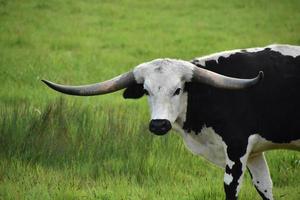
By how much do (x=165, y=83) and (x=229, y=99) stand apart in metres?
0.60

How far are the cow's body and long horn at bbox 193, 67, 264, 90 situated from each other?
17 cm

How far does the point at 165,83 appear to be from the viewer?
5191mm

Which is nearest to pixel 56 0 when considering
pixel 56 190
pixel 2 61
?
pixel 2 61

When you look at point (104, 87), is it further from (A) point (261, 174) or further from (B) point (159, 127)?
(A) point (261, 174)

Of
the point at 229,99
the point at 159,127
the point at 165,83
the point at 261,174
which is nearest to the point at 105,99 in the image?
the point at 261,174

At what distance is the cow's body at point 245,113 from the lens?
5.37 meters

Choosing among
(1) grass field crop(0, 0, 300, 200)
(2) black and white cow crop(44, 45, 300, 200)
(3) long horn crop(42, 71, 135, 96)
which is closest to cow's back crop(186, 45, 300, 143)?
(2) black and white cow crop(44, 45, 300, 200)

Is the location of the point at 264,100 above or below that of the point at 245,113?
above

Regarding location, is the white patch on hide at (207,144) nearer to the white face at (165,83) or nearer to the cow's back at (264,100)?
the cow's back at (264,100)

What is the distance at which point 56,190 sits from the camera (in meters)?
6.07

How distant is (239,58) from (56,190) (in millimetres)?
2061

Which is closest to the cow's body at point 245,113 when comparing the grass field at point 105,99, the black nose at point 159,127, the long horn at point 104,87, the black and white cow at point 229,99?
the black and white cow at point 229,99

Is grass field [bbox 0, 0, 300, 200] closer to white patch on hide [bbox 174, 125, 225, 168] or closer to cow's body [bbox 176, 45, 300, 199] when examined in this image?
white patch on hide [bbox 174, 125, 225, 168]

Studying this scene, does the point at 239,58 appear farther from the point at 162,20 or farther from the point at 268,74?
the point at 162,20
